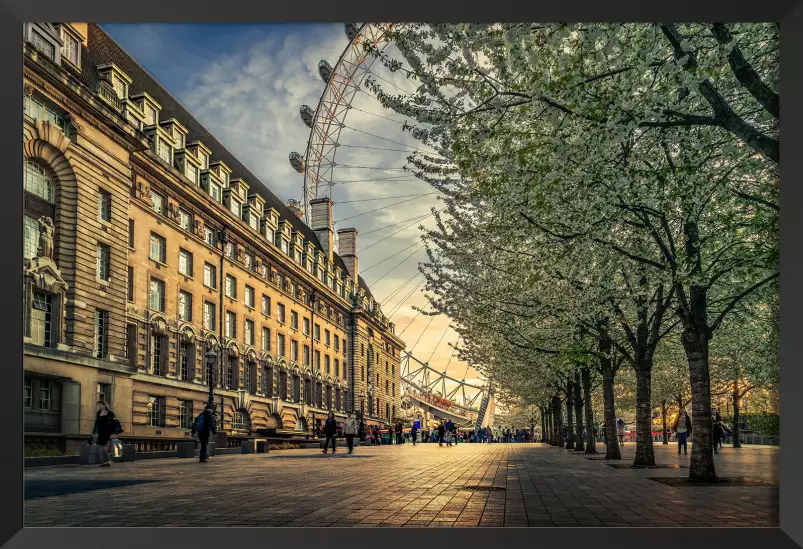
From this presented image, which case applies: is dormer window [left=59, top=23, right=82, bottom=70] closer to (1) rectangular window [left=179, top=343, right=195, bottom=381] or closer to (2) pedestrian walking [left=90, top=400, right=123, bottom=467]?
(1) rectangular window [left=179, top=343, right=195, bottom=381]

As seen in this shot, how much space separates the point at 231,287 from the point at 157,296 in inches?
435

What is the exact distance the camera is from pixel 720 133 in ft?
51.1

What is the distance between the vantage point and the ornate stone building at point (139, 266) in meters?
32.7

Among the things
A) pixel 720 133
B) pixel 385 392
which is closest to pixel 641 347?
pixel 720 133

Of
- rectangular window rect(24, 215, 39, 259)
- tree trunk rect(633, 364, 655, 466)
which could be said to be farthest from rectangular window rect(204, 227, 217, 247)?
tree trunk rect(633, 364, 655, 466)

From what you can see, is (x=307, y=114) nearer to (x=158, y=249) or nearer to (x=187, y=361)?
(x=158, y=249)

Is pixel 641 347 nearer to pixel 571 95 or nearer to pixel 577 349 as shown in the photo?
pixel 577 349

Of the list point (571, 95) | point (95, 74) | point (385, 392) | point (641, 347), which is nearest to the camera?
point (571, 95)

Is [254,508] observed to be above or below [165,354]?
below

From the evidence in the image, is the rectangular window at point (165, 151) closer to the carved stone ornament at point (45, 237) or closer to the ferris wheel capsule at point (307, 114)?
the carved stone ornament at point (45, 237)

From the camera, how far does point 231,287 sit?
5506cm

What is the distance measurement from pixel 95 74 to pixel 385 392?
3082 inches

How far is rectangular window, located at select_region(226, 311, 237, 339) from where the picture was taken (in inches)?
2137
